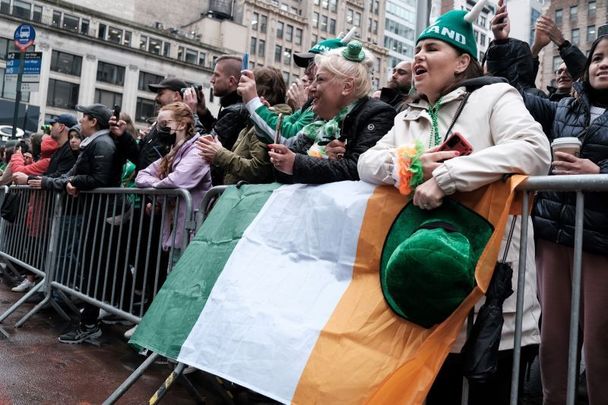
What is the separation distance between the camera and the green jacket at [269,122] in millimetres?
3922

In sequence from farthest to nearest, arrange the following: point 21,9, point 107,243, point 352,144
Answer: point 21,9 < point 107,243 < point 352,144

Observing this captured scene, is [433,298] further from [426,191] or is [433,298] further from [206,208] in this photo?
[206,208]

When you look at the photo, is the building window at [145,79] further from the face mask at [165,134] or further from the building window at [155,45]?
the face mask at [165,134]

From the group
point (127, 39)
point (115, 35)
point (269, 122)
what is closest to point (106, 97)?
point (115, 35)

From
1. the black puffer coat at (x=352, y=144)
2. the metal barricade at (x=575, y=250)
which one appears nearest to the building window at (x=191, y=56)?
the black puffer coat at (x=352, y=144)

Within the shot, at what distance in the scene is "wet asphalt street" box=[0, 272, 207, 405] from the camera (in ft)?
12.4

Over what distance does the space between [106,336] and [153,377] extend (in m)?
1.42

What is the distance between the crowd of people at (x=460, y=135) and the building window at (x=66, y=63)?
171 ft

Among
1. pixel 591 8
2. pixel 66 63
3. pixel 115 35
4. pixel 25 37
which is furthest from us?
pixel 591 8

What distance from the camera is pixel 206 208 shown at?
13.4 feet

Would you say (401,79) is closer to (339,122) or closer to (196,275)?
(339,122)

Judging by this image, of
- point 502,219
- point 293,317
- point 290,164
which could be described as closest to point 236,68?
point 290,164

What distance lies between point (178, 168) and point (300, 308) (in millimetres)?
2432

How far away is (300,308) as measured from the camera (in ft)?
8.29
